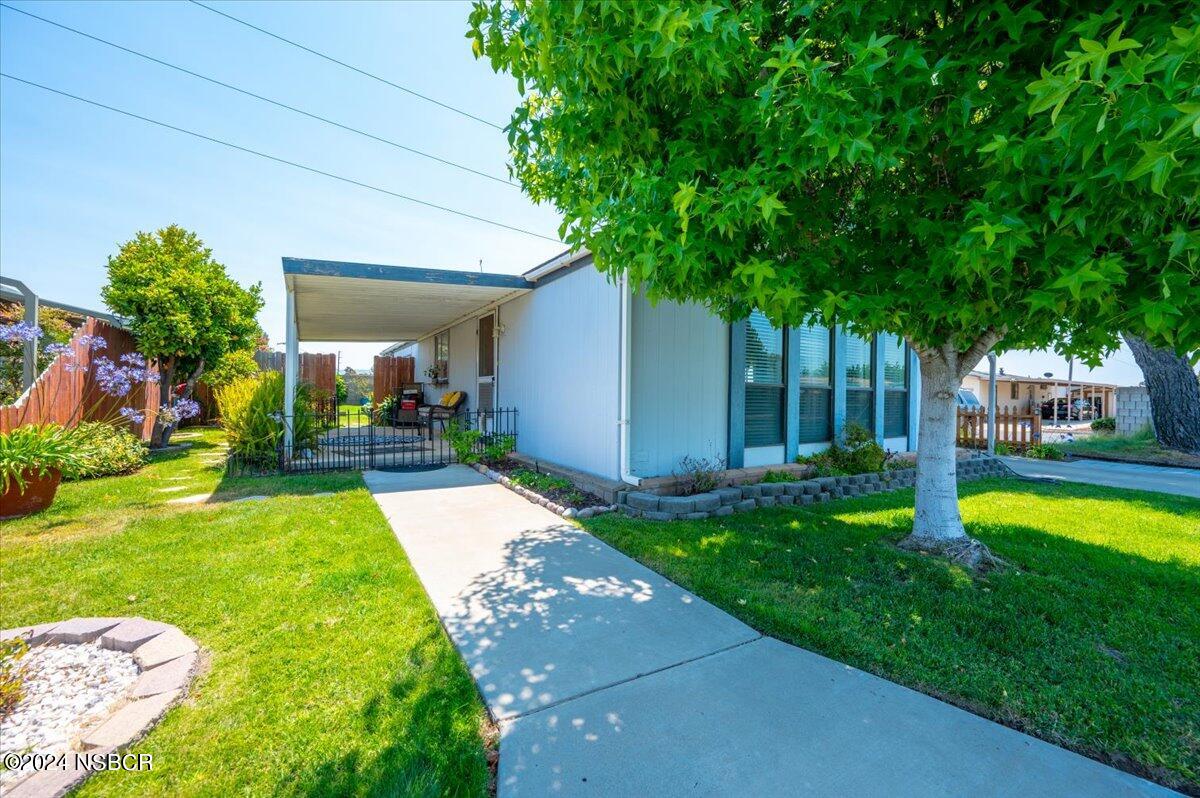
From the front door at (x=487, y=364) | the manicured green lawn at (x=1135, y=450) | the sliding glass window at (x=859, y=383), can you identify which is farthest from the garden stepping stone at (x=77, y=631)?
the manicured green lawn at (x=1135, y=450)

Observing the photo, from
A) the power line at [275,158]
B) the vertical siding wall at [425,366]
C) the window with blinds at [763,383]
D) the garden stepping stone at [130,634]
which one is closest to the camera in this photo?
the garden stepping stone at [130,634]

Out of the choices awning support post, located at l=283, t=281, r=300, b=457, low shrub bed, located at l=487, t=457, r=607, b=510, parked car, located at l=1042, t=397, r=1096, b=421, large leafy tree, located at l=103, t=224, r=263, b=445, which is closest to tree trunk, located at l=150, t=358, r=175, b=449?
large leafy tree, located at l=103, t=224, r=263, b=445

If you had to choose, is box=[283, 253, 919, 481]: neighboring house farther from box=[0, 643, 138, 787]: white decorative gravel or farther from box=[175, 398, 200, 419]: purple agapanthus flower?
box=[0, 643, 138, 787]: white decorative gravel

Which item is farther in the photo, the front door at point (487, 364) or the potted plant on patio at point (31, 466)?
the front door at point (487, 364)

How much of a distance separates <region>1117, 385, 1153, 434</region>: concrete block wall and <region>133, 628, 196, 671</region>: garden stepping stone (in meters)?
19.5

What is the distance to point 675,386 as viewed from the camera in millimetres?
6195

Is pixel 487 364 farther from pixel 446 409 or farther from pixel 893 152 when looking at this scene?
pixel 893 152

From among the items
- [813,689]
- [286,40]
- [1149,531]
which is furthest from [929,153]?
[286,40]

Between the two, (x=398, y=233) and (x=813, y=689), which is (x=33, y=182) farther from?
(x=813, y=689)

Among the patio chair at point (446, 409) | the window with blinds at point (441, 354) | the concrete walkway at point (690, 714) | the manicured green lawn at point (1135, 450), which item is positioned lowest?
the concrete walkway at point (690, 714)

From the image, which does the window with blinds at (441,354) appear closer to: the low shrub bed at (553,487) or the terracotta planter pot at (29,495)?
the low shrub bed at (553,487)

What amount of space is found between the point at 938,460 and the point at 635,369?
3.16m

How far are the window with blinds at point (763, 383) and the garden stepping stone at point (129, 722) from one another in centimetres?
636

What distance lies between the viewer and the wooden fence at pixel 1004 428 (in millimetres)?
11234
